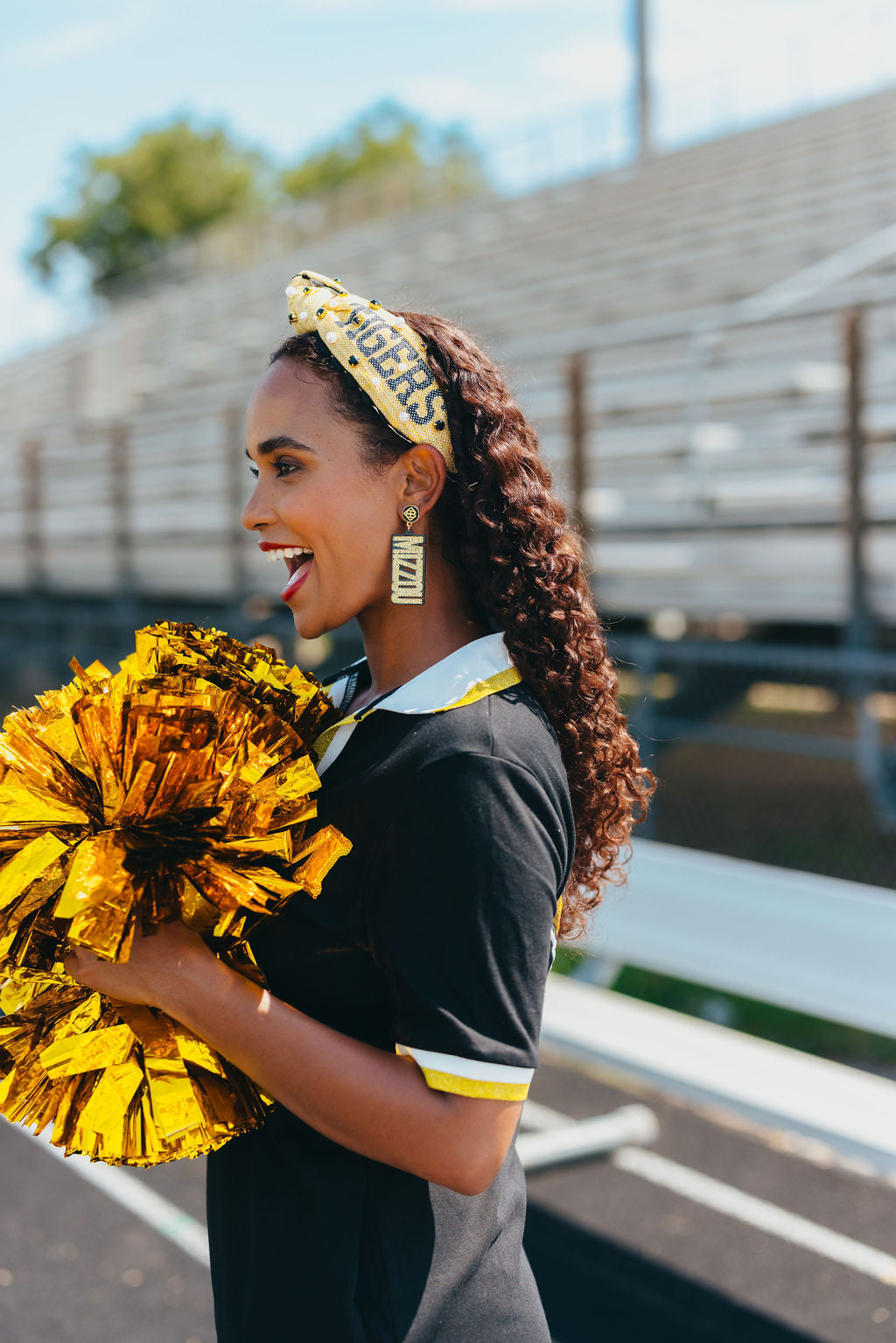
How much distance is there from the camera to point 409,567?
4.53 feet

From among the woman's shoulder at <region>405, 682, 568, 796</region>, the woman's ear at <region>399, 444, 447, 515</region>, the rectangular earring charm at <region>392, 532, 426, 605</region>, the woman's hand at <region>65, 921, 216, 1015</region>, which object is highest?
the woman's ear at <region>399, 444, 447, 515</region>

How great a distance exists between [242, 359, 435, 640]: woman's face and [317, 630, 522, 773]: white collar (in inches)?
4.4

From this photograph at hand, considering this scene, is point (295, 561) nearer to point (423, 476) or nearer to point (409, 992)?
point (423, 476)

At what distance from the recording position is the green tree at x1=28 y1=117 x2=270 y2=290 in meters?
48.1

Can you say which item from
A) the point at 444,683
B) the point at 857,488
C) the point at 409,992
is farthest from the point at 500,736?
the point at 857,488

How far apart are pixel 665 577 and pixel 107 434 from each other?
22.1 ft

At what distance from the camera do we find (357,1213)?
125 cm

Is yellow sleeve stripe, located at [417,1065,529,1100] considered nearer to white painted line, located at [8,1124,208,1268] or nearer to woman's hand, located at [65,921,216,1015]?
woman's hand, located at [65,921,216,1015]

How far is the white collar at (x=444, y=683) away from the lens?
1.27 m

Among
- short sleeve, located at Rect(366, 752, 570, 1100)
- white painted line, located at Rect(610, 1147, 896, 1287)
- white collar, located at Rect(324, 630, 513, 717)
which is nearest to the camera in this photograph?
short sleeve, located at Rect(366, 752, 570, 1100)

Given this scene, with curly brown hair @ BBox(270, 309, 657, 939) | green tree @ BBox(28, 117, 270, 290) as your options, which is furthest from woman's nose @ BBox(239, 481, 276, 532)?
green tree @ BBox(28, 117, 270, 290)

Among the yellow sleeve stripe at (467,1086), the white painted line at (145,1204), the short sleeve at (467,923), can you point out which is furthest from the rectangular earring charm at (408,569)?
the white painted line at (145,1204)

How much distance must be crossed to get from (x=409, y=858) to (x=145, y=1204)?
9.22 feet

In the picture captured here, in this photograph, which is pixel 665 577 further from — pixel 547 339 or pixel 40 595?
pixel 40 595
